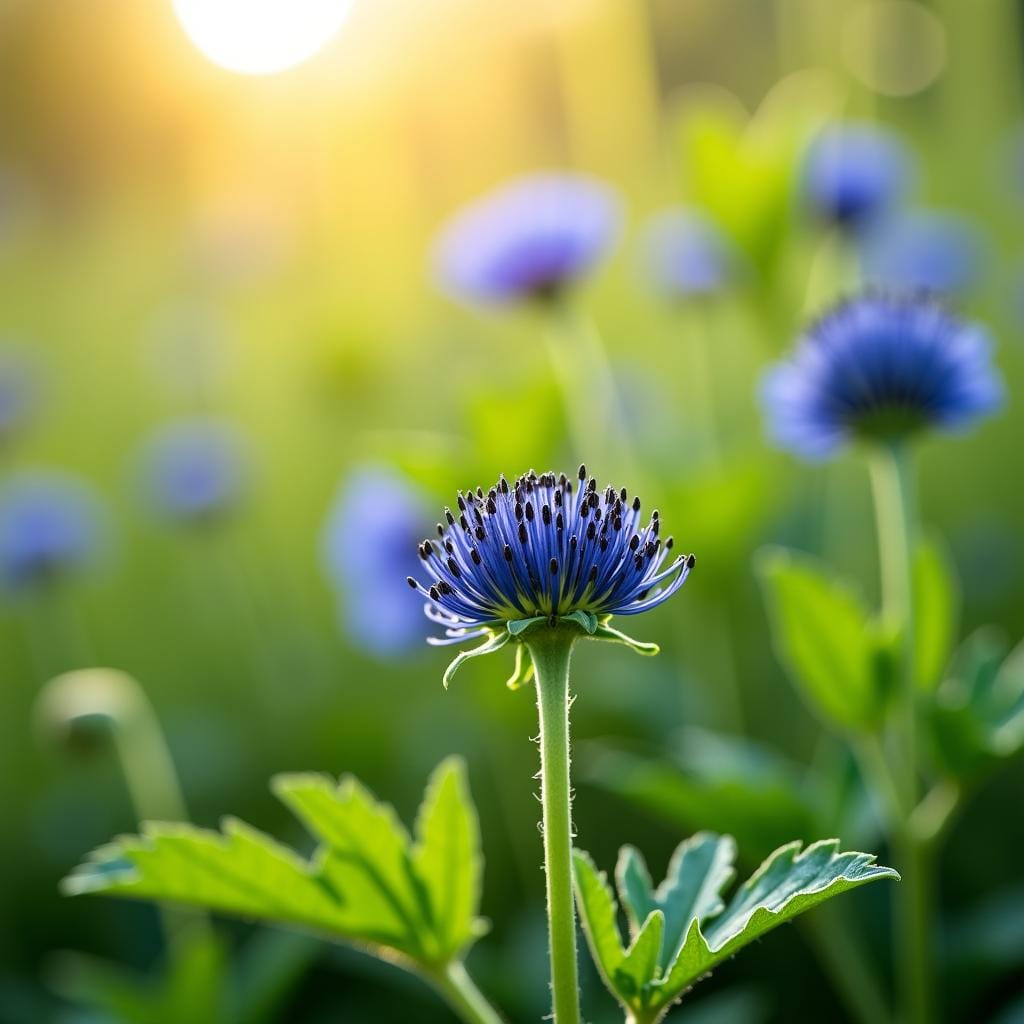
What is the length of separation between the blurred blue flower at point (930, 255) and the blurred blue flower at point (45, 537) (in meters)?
2.39

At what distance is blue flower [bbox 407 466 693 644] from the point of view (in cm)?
105

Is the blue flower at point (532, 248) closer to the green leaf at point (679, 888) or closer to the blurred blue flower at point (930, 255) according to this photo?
the green leaf at point (679, 888)

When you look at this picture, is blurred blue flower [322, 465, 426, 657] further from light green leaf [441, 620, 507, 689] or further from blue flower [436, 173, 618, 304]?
light green leaf [441, 620, 507, 689]

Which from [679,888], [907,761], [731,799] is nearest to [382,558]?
[731,799]

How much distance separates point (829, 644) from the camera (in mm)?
1564

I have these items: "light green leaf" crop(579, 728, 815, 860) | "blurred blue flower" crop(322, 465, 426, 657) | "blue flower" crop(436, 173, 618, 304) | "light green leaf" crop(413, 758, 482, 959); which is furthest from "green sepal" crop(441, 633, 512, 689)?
"blue flower" crop(436, 173, 618, 304)

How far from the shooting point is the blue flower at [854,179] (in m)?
2.93

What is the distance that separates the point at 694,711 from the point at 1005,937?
2.40 ft

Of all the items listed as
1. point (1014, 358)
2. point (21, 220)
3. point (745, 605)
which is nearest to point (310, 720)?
point (745, 605)

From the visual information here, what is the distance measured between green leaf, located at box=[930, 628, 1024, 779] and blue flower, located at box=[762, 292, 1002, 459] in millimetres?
298

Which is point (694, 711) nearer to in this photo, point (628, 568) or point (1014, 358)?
point (628, 568)

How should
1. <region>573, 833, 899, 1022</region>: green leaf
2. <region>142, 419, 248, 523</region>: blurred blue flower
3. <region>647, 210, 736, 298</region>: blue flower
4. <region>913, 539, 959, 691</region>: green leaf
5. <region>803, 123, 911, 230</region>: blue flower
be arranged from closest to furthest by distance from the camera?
1. <region>573, 833, 899, 1022</region>: green leaf
2. <region>913, 539, 959, 691</region>: green leaf
3. <region>647, 210, 736, 298</region>: blue flower
4. <region>803, 123, 911, 230</region>: blue flower
5. <region>142, 419, 248, 523</region>: blurred blue flower

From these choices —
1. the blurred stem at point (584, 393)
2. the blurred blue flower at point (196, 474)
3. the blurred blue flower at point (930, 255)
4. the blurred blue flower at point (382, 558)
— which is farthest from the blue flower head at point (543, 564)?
the blurred blue flower at point (930, 255)

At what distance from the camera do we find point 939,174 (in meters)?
6.91
